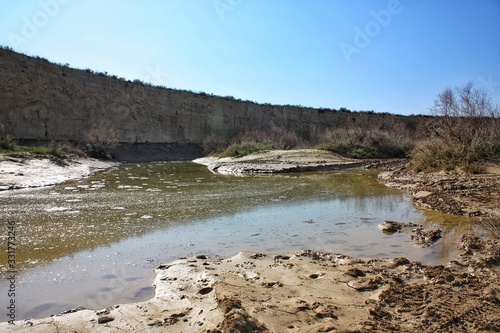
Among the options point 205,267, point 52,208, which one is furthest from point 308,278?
point 52,208

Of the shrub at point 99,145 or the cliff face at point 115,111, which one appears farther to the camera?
the cliff face at point 115,111

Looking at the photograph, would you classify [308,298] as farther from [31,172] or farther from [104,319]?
[31,172]

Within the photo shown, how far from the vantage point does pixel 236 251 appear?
153 inches

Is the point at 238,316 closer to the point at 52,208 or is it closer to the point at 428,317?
the point at 428,317

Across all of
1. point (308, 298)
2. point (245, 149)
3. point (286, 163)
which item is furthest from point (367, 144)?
point (308, 298)

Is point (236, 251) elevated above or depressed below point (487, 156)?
below

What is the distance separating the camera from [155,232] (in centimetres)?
475

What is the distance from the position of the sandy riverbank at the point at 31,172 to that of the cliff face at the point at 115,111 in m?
9.25

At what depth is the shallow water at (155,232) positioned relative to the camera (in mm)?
3000

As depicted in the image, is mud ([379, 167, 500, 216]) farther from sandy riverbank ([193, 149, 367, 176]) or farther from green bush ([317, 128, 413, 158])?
green bush ([317, 128, 413, 158])

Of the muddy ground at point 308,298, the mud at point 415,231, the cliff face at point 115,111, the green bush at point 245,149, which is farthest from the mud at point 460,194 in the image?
the cliff face at point 115,111

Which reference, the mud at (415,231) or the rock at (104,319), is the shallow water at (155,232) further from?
the rock at (104,319)

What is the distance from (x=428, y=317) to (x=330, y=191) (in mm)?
6506

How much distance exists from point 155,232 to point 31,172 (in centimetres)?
786
